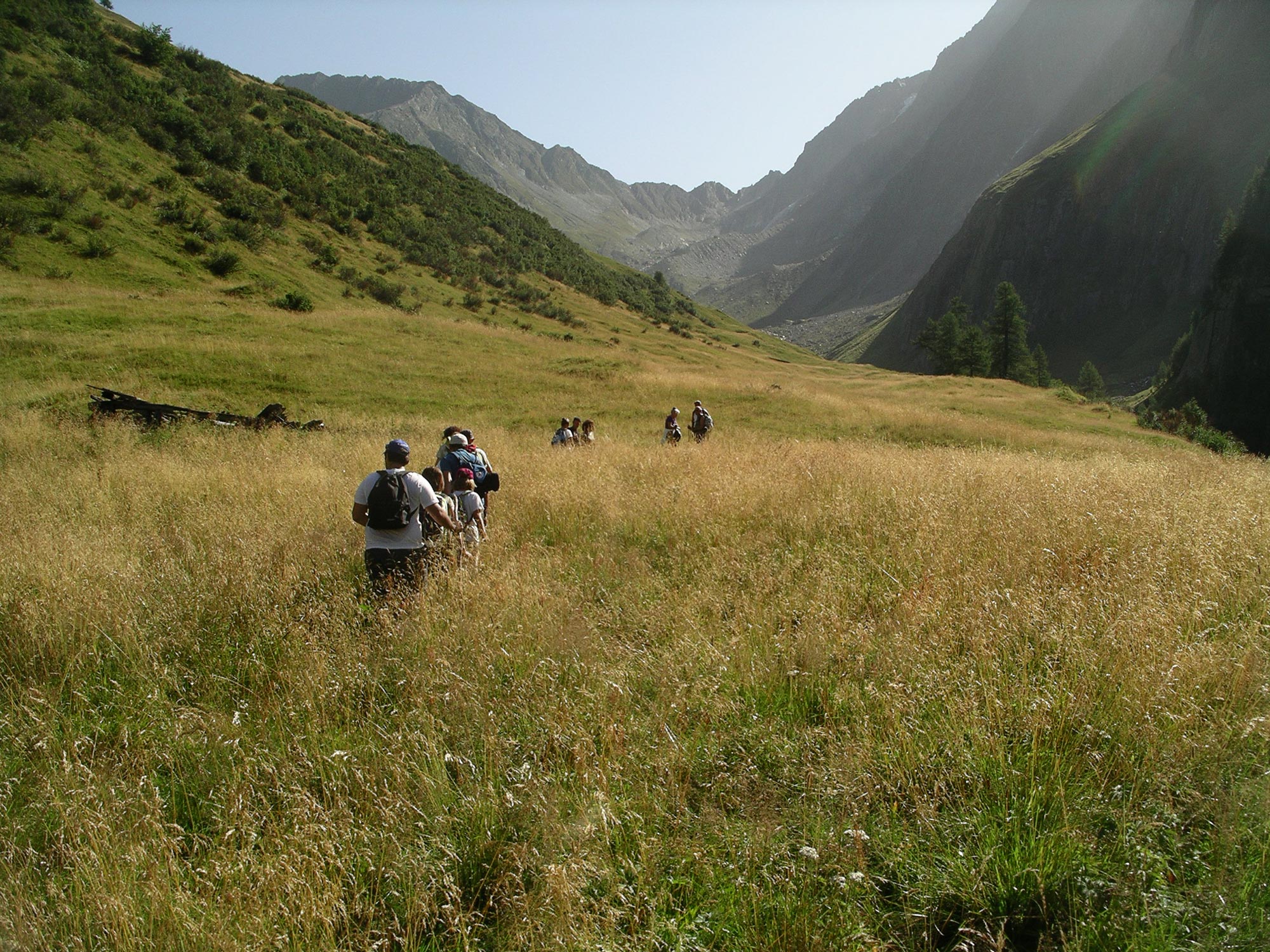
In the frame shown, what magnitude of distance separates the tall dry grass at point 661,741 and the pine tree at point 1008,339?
71.0 metres

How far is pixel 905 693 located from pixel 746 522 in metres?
3.52

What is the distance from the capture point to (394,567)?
16.9 feet

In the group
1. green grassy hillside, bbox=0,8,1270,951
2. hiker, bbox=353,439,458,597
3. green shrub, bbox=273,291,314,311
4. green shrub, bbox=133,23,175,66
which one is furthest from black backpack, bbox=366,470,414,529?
green shrub, bbox=133,23,175,66

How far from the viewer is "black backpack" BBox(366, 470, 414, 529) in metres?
5.17

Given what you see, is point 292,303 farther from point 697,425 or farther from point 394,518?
point 394,518

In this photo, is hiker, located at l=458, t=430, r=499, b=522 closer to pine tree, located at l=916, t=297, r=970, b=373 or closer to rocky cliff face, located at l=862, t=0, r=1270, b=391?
pine tree, located at l=916, t=297, r=970, b=373

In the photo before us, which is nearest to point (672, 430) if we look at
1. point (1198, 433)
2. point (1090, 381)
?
point (1198, 433)

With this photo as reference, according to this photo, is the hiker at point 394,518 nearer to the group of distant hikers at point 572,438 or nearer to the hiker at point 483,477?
the hiker at point 483,477

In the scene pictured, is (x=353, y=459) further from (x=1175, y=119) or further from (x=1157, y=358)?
(x=1175, y=119)

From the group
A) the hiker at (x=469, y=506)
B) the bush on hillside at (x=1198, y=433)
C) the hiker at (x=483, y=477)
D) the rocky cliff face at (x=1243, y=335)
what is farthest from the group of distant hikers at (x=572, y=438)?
the rocky cliff face at (x=1243, y=335)

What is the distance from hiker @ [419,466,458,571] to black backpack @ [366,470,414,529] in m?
0.34

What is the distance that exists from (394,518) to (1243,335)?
306 feet

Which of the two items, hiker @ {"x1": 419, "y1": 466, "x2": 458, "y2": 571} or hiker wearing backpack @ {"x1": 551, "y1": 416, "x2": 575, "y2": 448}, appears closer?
hiker @ {"x1": 419, "y1": 466, "x2": 458, "y2": 571}

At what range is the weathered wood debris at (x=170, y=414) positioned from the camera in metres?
14.0
